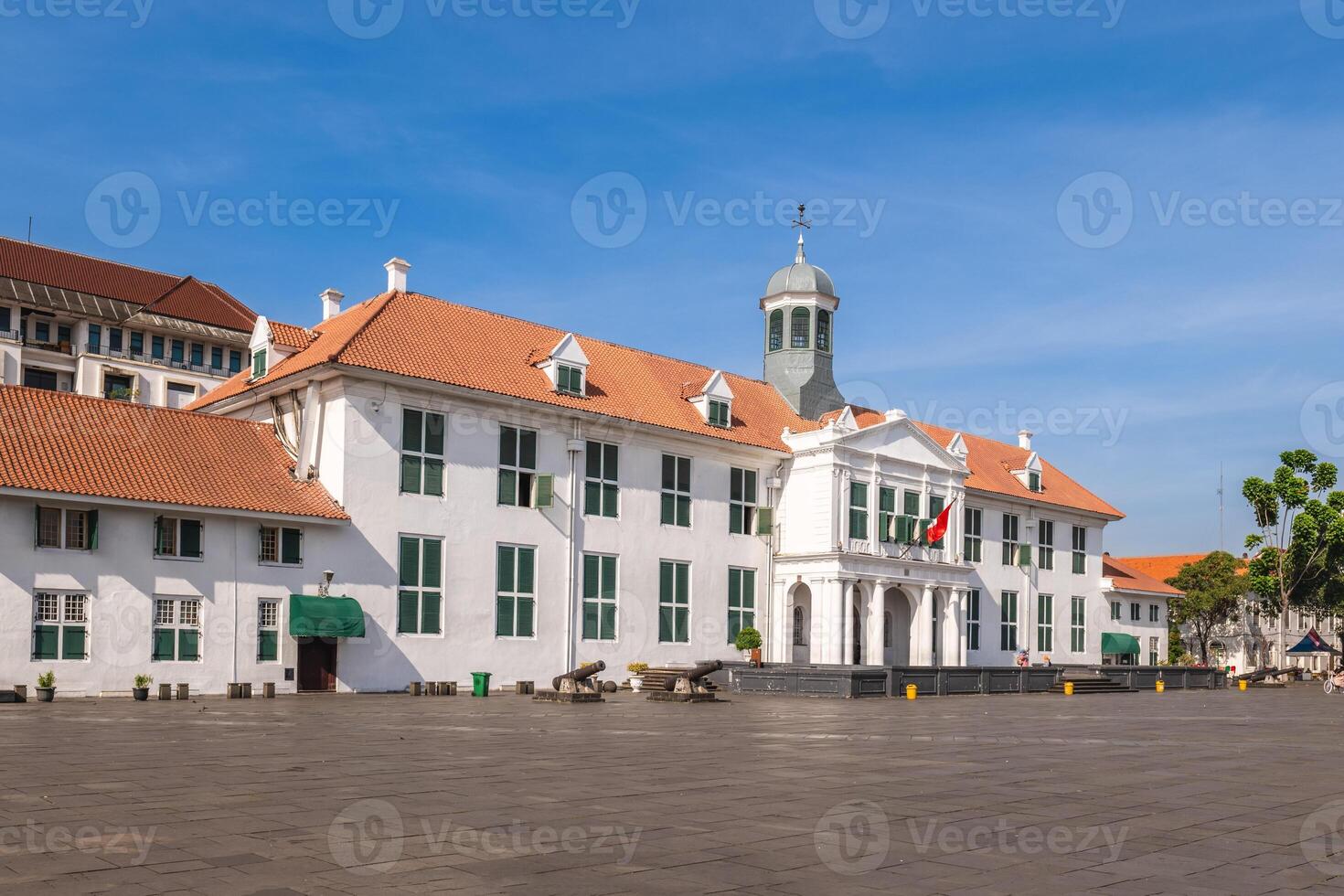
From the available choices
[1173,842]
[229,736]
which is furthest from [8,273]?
[1173,842]

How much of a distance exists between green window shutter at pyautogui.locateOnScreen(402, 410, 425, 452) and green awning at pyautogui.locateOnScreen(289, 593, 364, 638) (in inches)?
201

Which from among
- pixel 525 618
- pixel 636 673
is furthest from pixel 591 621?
pixel 525 618

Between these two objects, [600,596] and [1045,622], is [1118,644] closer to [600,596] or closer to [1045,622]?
[1045,622]

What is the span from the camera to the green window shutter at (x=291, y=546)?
33562 mm

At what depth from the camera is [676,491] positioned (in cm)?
4441

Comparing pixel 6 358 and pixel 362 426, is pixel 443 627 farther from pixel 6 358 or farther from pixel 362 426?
pixel 6 358

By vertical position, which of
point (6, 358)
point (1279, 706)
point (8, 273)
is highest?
point (8, 273)

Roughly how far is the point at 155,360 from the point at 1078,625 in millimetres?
57760

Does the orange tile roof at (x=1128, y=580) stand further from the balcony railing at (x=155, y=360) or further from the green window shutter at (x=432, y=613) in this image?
the balcony railing at (x=155, y=360)

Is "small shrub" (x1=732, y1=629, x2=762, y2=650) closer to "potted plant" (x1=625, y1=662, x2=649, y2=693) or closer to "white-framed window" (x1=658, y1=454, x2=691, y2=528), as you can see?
"potted plant" (x1=625, y1=662, x2=649, y2=693)

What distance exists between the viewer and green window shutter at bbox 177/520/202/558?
3172 centimetres

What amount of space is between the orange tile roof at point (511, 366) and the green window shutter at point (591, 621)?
666 cm

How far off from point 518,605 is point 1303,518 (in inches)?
2083

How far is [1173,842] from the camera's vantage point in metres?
9.97
